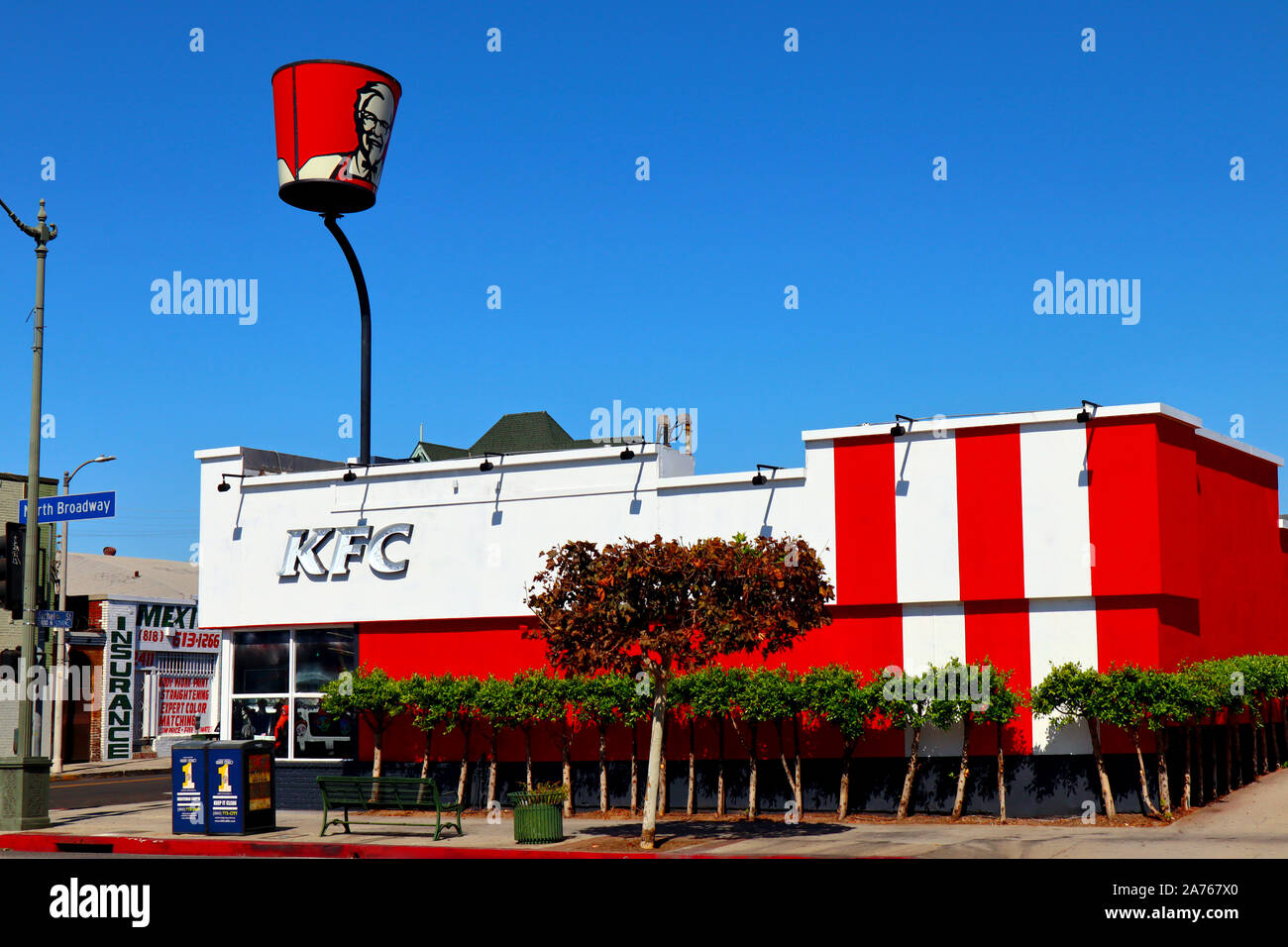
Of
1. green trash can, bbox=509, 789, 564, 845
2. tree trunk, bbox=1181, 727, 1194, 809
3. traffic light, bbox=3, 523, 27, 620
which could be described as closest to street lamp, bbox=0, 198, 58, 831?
traffic light, bbox=3, 523, 27, 620

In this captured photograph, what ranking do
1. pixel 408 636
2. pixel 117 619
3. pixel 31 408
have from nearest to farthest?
pixel 31 408 < pixel 408 636 < pixel 117 619

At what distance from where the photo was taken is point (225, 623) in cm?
2828

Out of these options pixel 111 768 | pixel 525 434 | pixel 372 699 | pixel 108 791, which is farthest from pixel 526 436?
pixel 372 699

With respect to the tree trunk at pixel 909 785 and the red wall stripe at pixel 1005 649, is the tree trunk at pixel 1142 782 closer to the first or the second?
the red wall stripe at pixel 1005 649

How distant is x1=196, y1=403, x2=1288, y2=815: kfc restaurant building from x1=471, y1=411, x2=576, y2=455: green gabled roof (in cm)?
4373

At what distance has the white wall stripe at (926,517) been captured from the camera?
2302 cm

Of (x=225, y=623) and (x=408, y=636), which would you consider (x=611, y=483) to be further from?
(x=225, y=623)

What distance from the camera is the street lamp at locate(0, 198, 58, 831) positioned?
24.1 metres

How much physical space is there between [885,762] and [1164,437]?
7.18 metres

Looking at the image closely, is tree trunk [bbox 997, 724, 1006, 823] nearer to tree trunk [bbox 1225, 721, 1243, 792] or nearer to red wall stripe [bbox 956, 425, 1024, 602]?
red wall stripe [bbox 956, 425, 1024, 602]

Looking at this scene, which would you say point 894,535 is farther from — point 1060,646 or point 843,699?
point 1060,646
